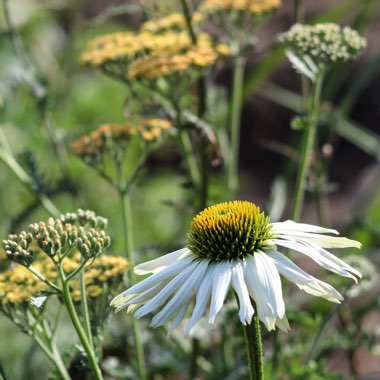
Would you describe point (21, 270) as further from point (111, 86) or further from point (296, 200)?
point (111, 86)

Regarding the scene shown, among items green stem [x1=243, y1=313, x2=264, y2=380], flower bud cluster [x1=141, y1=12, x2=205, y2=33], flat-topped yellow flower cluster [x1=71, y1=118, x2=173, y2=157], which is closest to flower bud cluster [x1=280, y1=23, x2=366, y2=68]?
flat-topped yellow flower cluster [x1=71, y1=118, x2=173, y2=157]

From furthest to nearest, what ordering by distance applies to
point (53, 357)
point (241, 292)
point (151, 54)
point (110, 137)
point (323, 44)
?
point (151, 54)
point (110, 137)
point (323, 44)
point (53, 357)
point (241, 292)

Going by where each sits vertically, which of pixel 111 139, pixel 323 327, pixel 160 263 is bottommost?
pixel 323 327

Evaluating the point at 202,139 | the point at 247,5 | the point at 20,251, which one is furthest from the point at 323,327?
the point at 247,5

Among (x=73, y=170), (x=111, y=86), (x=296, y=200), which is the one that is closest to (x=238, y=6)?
(x=296, y=200)

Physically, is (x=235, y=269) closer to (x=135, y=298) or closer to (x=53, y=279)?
(x=135, y=298)

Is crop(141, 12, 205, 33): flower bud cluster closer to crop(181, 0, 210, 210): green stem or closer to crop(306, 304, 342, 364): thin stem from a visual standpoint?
crop(181, 0, 210, 210): green stem

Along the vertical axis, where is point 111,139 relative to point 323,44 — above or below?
below
